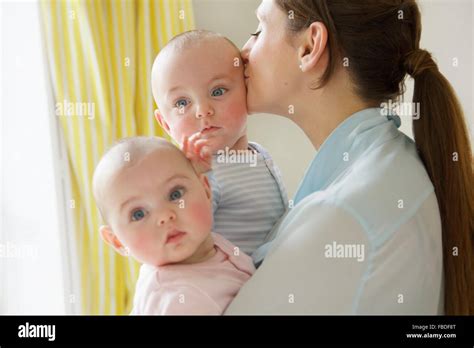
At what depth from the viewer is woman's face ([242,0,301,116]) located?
4.34 ft

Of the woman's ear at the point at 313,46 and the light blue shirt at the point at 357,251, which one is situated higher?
the woman's ear at the point at 313,46

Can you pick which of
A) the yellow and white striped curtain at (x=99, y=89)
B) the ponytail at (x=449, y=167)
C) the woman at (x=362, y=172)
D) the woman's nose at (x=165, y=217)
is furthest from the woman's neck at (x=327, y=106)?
the yellow and white striped curtain at (x=99, y=89)

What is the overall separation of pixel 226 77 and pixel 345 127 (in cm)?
28

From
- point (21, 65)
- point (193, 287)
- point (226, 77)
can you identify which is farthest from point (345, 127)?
point (21, 65)

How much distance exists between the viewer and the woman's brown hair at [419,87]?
1219 millimetres

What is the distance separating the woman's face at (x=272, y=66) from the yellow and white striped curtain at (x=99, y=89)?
0.88 metres

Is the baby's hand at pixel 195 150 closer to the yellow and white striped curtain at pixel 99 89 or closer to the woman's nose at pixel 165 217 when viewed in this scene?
the woman's nose at pixel 165 217

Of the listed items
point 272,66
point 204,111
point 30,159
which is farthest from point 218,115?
point 30,159

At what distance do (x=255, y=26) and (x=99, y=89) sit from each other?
58 cm

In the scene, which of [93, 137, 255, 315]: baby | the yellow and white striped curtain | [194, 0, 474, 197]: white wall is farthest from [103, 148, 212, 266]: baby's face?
[194, 0, 474, 197]: white wall

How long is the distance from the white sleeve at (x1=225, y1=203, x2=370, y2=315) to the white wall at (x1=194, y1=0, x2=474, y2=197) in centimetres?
128

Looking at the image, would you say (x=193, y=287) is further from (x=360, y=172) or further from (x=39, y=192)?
(x=39, y=192)

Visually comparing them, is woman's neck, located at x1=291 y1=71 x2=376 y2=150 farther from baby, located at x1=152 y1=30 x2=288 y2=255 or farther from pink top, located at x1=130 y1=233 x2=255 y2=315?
pink top, located at x1=130 y1=233 x2=255 y2=315

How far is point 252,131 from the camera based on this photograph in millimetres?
2359
